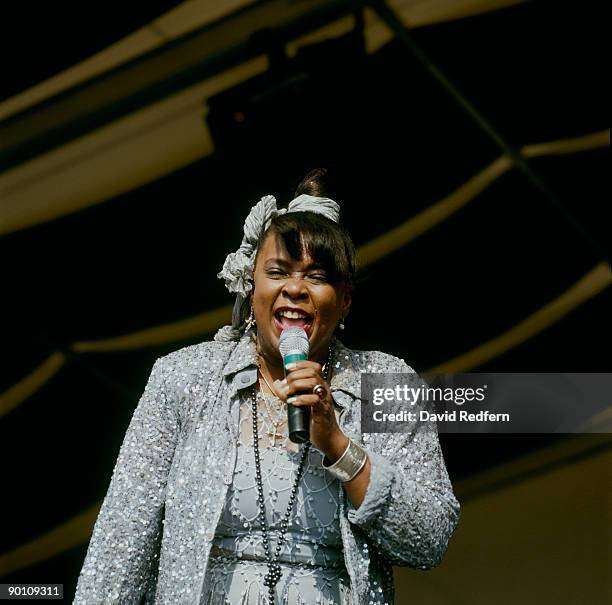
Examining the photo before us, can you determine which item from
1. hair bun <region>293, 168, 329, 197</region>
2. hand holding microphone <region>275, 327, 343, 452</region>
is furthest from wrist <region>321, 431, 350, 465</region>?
hair bun <region>293, 168, 329, 197</region>

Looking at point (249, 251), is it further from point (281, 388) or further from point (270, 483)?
point (270, 483)

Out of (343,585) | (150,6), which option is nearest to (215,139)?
(150,6)

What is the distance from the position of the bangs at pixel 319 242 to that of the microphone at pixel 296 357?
0.19 m

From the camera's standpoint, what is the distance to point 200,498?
2.35 metres

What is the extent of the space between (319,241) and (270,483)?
20.6 inches

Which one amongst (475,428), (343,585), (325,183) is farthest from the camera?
(475,428)

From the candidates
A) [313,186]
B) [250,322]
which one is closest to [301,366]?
[250,322]

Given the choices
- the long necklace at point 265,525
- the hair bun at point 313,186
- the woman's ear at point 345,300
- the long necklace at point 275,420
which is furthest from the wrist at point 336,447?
the hair bun at point 313,186

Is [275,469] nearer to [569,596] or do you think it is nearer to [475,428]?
[475,428]

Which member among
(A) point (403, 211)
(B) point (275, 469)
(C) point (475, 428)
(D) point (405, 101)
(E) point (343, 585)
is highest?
(D) point (405, 101)

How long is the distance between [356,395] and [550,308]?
3.40ft

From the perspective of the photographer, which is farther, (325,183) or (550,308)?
(550,308)

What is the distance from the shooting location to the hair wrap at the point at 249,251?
2.59m

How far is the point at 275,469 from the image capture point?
2.39m
